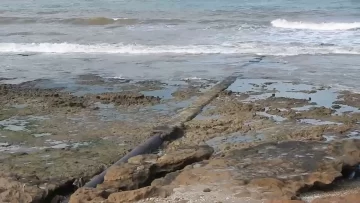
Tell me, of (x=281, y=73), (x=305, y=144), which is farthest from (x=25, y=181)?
(x=281, y=73)

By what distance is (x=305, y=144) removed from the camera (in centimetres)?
721

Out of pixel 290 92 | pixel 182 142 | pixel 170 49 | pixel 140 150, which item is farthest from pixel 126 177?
pixel 170 49

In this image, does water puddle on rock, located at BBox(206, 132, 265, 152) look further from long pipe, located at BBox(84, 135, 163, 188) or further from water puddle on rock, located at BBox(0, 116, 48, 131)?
water puddle on rock, located at BBox(0, 116, 48, 131)

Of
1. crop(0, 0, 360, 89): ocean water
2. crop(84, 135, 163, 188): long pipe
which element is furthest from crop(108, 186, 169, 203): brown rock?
crop(0, 0, 360, 89): ocean water

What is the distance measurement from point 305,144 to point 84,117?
4.09m

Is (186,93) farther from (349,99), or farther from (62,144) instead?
(62,144)

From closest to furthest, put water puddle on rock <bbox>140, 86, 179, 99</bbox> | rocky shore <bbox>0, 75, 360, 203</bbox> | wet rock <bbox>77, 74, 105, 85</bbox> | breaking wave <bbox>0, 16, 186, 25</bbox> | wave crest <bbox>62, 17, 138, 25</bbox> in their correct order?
rocky shore <bbox>0, 75, 360, 203</bbox>
water puddle on rock <bbox>140, 86, 179, 99</bbox>
wet rock <bbox>77, 74, 105, 85</bbox>
breaking wave <bbox>0, 16, 186, 25</bbox>
wave crest <bbox>62, 17, 138, 25</bbox>

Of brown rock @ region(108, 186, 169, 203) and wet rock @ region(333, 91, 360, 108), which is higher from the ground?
brown rock @ region(108, 186, 169, 203)

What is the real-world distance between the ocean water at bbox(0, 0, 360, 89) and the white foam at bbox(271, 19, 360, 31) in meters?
0.05

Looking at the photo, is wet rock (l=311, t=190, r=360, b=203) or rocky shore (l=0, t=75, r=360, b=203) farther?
rocky shore (l=0, t=75, r=360, b=203)

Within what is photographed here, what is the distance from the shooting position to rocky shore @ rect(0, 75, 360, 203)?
5879mm

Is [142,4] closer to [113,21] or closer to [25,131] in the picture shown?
[113,21]

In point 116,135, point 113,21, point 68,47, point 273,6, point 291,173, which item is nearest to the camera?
point 291,173

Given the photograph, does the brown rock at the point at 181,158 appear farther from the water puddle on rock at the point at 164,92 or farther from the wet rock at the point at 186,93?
the water puddle on rock at the point at 164,92
